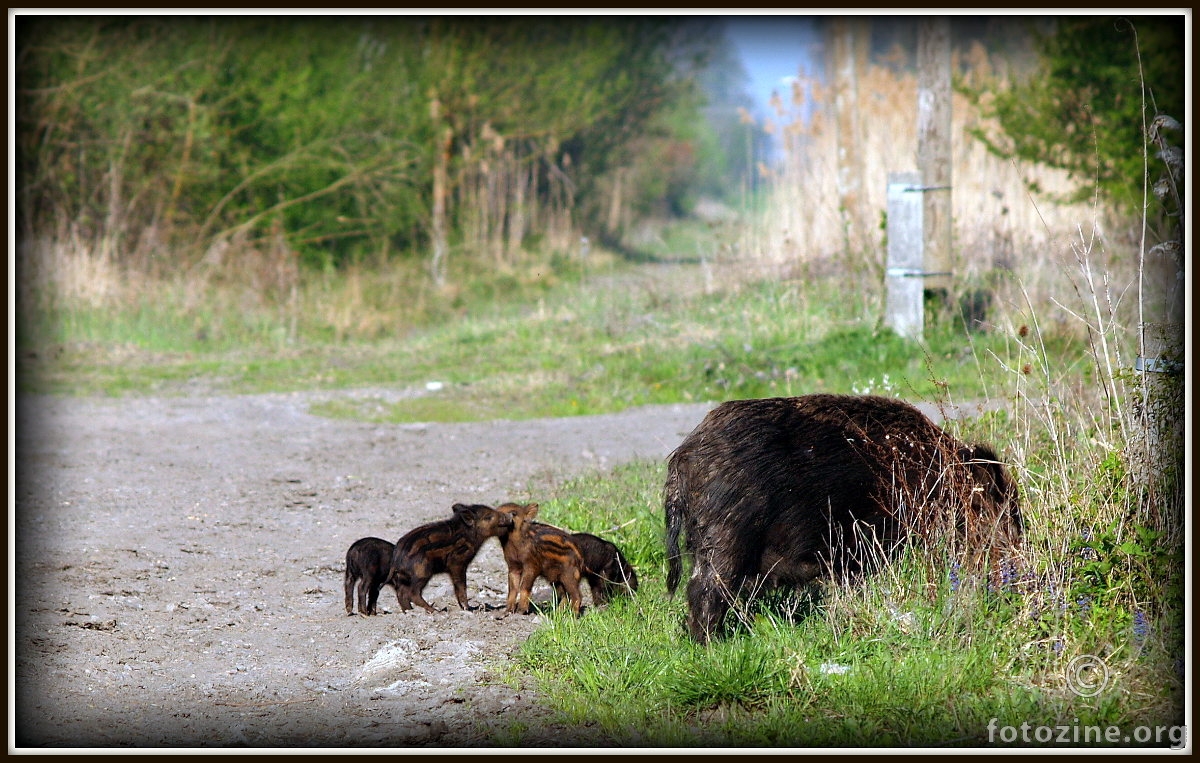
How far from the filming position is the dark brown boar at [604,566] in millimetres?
5375

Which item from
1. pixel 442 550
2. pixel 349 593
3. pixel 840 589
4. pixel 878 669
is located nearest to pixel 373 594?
pixel 349 593

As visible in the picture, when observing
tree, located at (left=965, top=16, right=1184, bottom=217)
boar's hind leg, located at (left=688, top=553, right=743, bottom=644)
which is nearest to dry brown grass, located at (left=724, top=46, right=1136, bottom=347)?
tree, located at (left=965, top=16, right=1184, bottom=217)

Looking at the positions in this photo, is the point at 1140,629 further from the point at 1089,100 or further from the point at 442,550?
the point at 1089,100

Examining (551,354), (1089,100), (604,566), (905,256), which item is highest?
(1089,100)

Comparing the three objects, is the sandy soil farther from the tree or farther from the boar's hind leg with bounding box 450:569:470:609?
the tree

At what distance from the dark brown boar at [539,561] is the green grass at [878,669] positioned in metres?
0.54

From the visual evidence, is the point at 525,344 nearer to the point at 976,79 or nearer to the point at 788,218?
the point at 788,218

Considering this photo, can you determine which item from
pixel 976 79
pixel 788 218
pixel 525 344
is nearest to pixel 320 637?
pixel 525 344

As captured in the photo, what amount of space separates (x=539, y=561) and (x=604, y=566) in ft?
0.95

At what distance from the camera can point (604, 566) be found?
17.7ft

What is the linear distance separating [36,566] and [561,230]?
15.3m

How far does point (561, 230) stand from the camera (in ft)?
A: 67.7

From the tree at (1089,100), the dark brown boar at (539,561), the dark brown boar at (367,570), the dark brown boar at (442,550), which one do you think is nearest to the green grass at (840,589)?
the dark brown boar at (539,561)

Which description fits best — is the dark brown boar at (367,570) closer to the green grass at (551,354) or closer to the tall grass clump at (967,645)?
the tall grass clump at (967,645)
